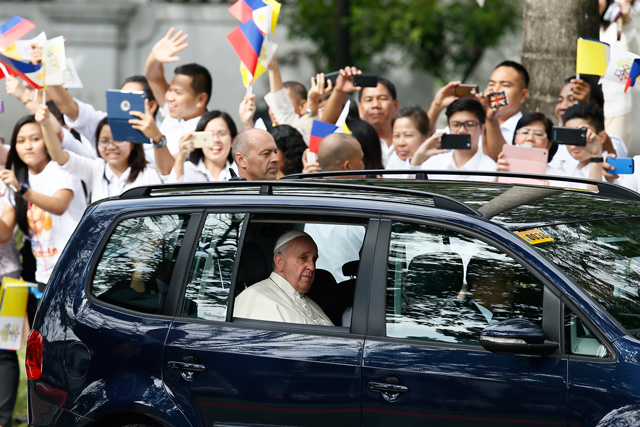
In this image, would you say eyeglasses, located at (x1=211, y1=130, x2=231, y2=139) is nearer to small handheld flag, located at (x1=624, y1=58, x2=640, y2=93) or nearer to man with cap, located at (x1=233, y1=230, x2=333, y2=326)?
small handheld flag, located at (x1=624, y1=58, x2=640, y2=93)

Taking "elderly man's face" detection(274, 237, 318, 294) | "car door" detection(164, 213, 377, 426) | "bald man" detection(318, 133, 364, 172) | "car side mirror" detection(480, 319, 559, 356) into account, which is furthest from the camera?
"bald man" detection(318, 133, 364, 172)

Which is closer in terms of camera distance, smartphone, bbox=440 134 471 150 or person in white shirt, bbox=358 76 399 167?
smartphone, bbox=440 134 471 150

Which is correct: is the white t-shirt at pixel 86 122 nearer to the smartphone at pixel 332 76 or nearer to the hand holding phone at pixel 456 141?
the smartphone at pixel 332 76

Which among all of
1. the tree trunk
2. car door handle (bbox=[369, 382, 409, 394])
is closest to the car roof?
car door handle (bbox=[369, 382, 409, 394])

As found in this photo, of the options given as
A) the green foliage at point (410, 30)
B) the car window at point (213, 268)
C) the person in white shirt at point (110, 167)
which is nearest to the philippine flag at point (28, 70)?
the person in white shirt at point (110, 167)

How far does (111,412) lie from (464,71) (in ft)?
56.1

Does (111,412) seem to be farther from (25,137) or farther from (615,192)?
(25,137)

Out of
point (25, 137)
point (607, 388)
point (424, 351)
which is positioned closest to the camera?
point (607, 388)

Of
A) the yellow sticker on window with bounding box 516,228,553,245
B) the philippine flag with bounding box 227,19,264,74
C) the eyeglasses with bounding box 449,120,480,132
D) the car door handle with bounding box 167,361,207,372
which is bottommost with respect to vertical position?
the car door handle with bounding box 167,361,207,372

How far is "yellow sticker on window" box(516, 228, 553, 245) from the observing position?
3866 millimetres

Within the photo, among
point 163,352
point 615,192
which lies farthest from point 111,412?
point 615,192

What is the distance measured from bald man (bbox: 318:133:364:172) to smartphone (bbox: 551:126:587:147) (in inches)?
51.6

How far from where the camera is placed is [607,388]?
3543mm

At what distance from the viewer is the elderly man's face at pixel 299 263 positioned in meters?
4.62
